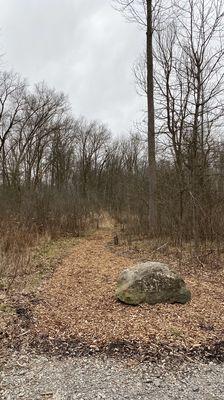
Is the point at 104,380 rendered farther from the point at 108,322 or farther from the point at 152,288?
the point at 152,288

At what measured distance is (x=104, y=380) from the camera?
3.72 metres

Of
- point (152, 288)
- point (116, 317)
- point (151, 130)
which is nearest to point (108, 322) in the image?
point (116, 317)

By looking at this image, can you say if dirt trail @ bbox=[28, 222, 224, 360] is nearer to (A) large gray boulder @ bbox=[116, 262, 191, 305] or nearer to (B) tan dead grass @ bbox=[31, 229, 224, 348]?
(B) tan dead grass @ bbox=[31, 229, 224, 348]

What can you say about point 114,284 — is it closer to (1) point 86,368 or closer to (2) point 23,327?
(2) point 23,327

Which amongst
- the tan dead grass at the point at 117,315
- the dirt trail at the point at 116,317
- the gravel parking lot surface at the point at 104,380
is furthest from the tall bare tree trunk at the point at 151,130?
the gravel parking lot surface at the point at 104,380

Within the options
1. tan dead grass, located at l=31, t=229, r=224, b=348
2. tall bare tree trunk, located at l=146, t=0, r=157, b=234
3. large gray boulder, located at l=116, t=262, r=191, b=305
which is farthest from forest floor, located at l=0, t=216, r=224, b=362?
tall bare tree trunk, located at l=146, t=0, r=157, b=234

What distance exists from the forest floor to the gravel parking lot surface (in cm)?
22

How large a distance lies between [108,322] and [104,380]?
1364 millimetres

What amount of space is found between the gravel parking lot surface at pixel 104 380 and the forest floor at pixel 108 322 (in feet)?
0.72

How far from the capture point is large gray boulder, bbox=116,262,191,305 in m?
5.71

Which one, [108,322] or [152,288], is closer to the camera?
[108,322]

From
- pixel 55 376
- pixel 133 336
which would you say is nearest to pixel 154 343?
pixel 133 336

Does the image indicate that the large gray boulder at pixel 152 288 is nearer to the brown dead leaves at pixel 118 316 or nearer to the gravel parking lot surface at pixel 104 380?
the brown dead leaves at pixel 118 316

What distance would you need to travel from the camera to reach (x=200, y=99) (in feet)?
44.2
